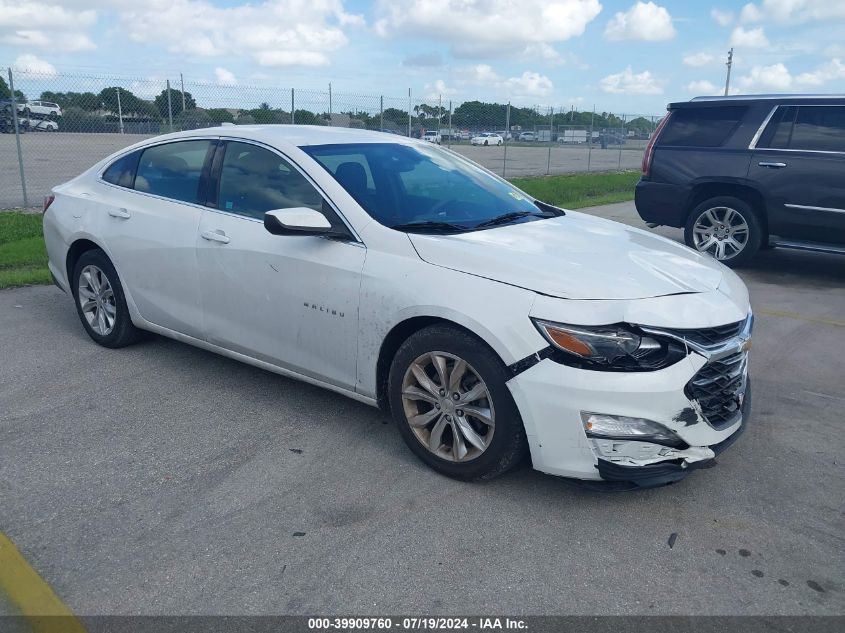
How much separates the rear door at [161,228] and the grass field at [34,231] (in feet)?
8.99

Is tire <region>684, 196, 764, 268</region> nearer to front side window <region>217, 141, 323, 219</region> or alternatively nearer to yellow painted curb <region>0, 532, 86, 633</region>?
front side window <region>217, 141, 323, 219</region>

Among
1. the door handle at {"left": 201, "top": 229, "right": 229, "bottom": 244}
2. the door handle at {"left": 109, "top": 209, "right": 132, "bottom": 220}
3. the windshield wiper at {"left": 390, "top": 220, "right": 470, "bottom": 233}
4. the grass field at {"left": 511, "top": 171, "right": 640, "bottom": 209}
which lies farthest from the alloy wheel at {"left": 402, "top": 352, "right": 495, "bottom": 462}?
the grass field at {"left": 511, "top": 171, "right": 640, "bottom": 209}

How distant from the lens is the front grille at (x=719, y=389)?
3.33 metres

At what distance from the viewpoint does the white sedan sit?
3.25 meters

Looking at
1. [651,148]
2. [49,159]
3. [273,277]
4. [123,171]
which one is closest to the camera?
[273,277]

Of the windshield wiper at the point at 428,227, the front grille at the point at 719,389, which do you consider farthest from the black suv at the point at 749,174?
the windshield wiper at the point at 428,227

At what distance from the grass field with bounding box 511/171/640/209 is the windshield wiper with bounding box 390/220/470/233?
402 inches

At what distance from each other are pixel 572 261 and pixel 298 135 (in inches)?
77.1

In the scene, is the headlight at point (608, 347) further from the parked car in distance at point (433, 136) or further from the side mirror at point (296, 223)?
the parked car in distance at point (433, 136)

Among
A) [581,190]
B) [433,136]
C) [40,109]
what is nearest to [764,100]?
[581,190]

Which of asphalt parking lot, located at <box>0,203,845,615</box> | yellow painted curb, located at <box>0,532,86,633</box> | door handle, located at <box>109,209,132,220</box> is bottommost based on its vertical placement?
yellow painted curb, located at <box>0,532,86,633</box>

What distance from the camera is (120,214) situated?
5.12 m

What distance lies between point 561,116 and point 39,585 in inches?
1263

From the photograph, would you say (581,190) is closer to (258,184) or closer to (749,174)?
(749,174)
